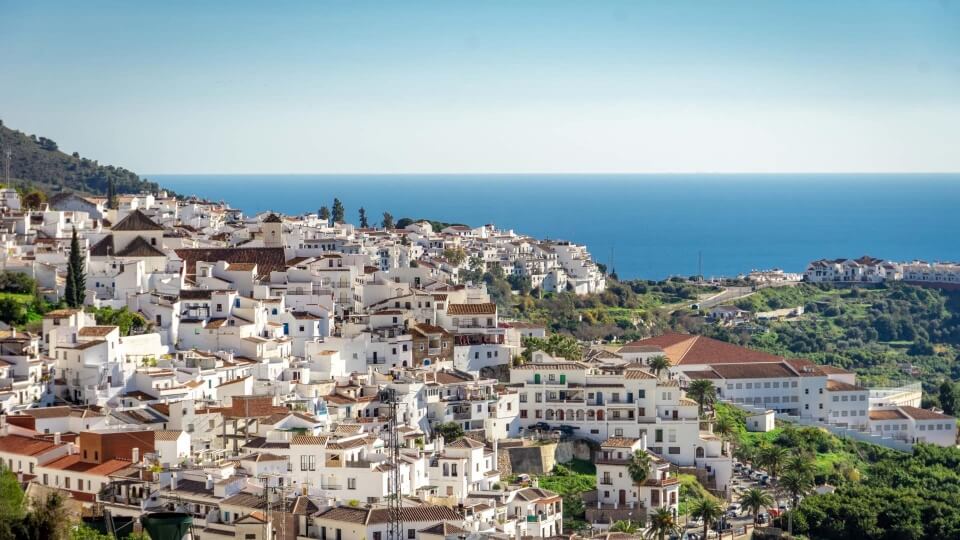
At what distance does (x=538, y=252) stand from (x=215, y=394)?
3732 cm

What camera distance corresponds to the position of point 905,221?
627 ft

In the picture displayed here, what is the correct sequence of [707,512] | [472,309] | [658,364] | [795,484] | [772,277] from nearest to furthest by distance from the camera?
[707,512]
[795,484]
[472,309]
[658,364]
[772,277]

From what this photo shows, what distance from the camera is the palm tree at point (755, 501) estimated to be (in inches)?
1480

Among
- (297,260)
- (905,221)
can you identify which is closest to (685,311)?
(297,260)

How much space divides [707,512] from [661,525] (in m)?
2.07

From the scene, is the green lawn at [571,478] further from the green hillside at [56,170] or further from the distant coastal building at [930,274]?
the distant coastal building at [930,274]

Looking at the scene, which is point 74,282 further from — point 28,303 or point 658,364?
point 658,364

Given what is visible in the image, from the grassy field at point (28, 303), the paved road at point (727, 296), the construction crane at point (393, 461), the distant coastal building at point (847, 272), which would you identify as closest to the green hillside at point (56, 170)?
the paved road at point (727, 296)

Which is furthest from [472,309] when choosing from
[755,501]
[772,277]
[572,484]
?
[772,277]

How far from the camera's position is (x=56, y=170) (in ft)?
314

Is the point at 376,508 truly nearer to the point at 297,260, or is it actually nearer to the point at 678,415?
the point at 678,415

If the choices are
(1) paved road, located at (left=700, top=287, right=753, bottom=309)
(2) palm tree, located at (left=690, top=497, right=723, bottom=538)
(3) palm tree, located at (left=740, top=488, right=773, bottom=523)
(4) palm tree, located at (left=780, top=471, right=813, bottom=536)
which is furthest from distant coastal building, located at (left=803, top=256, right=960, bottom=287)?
(2) palm tree, located at (left=690, top=497, right=723, bottom=538)

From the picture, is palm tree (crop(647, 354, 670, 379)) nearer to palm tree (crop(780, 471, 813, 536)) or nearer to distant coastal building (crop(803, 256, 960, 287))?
palm tree (crop(780, 471, 813, 536))

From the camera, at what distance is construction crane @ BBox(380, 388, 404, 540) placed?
29.7 meters
